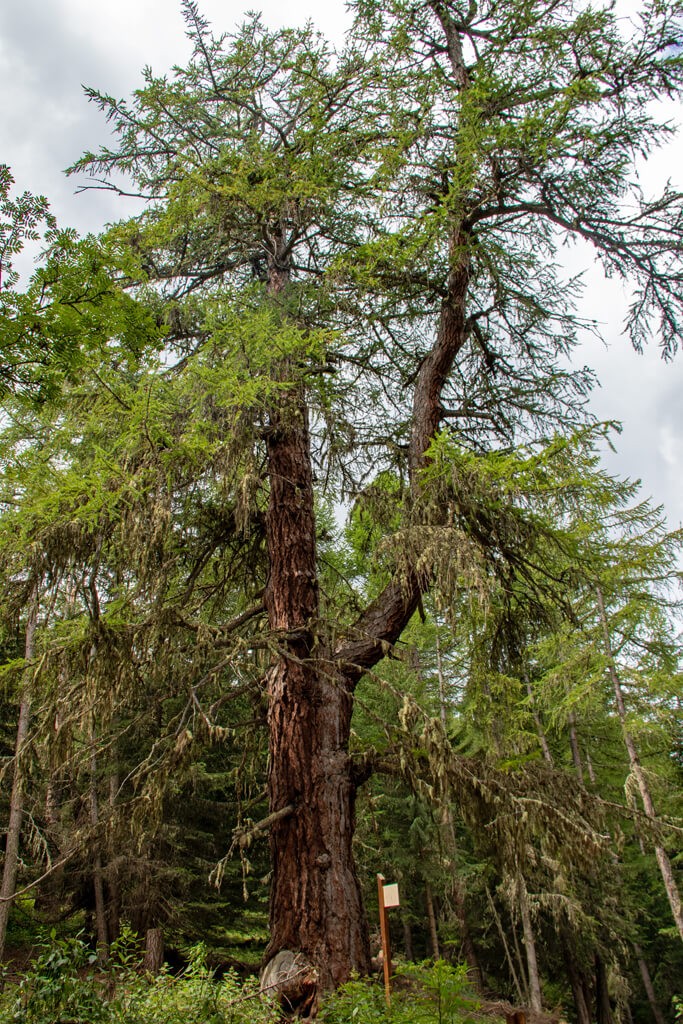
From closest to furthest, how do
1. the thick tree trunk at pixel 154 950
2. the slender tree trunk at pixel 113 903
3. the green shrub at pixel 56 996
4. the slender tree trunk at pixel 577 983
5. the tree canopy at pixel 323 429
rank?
1. the green shrub at pixel 56 996
2. the tree canopy at pixel 323 429
3. the thick tree trunk at pixel 154 950
4. the slender tree trunk at pixel 113 903
5. the slender tree trunk at pixel 577 983

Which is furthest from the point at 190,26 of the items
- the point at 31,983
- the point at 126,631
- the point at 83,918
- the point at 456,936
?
the point at 456,936

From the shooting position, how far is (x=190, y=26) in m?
6.47

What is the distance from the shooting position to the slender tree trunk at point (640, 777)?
10371 mm

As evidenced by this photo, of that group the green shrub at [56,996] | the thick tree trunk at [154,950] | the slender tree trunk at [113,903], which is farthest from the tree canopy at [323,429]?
the slender tree trunk at [113,903]

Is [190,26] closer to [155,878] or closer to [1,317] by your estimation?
[1,317]

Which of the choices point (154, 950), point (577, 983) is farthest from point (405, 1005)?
point (577, 983)

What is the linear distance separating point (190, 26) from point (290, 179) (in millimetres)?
1742

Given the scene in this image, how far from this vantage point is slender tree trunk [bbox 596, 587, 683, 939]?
10.4 metres

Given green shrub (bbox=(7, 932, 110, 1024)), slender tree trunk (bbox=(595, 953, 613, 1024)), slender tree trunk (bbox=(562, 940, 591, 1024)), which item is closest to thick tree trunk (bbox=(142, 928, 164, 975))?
green shrub (bbox=(7, 932, 110, 1024))

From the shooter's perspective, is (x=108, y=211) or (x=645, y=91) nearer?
(x=645, y=91)

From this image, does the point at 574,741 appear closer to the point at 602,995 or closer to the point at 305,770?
the point at 602,995

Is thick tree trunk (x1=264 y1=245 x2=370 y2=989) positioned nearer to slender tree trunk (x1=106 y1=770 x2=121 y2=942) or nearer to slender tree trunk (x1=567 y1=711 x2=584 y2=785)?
slender tree trunk (x1=106 y1=770 x2=121 y2=942)

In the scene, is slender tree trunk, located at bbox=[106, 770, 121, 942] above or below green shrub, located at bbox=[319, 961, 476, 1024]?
above

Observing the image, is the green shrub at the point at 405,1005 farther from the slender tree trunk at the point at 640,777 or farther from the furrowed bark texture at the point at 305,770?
the slender tree trunk at the point at 640,777
